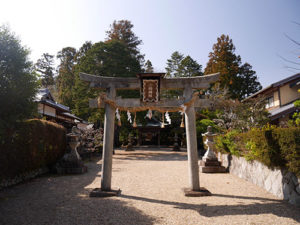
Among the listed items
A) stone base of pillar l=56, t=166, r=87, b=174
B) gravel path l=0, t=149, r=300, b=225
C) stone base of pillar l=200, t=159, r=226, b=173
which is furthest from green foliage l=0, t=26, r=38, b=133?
stone base of pillar l=200, t=159, r=226, b=173

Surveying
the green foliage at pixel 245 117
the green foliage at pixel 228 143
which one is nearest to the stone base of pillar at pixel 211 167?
the green foliage at pixel 228 143

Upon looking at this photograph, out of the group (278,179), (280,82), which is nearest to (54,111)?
(278,179)

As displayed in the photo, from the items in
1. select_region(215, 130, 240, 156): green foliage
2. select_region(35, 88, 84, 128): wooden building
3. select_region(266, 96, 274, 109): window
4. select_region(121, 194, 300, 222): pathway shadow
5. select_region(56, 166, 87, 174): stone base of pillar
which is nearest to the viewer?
select_region(121, 194, 300, 222): pathway shadow

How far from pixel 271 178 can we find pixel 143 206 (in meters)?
4.09

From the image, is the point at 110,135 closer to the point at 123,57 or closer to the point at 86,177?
the point at 86,177

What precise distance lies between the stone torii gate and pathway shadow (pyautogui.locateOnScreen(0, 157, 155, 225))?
70 cm

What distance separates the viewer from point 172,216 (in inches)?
168

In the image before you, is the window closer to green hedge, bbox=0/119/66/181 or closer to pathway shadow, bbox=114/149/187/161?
pathway shadow, bbox=114/149/187/161

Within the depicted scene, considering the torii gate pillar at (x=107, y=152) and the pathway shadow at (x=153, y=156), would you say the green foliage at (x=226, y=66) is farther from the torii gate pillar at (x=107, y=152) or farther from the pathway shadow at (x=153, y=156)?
the torii gate pillar at (x=107, y=152)

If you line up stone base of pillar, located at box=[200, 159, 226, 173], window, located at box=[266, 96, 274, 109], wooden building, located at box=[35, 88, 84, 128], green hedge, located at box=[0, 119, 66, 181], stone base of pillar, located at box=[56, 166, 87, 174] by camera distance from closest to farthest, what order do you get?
1. green hedge, located at box=[0, 119, 66, 181]
2. stone base of pillar, located at box=[56, 166, 87, 174]
3. stone base of pillar, located at box=[200, 159, 226, 173]
4. wooden building, located at box=[35, 88, 84, 128]
5. window, located at box=[266, 96, 274, 109]

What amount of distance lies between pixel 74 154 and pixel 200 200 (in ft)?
22.0

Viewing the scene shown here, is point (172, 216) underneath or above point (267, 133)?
underneath

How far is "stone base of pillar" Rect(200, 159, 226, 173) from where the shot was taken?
9.51 m

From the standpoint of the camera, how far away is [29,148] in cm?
738
